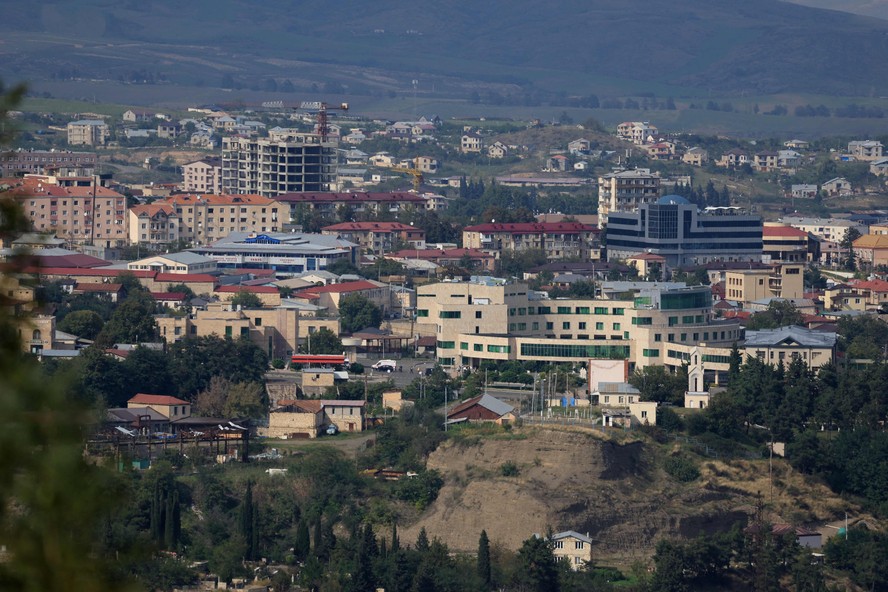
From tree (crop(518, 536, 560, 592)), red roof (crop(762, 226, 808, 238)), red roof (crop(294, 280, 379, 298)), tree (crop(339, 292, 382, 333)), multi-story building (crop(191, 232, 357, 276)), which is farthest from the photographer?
red roof (crop(762, 226, 808, 238))

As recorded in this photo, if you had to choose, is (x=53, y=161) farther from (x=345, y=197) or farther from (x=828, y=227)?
(x=828, y=227)

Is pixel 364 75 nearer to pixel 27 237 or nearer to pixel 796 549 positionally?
pixel 796 549

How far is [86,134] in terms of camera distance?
85.7 meters

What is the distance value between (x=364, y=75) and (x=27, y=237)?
15882 centimetres

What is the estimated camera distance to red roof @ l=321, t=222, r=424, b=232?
57.1 m

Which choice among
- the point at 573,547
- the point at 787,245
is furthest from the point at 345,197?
the point at 573,547

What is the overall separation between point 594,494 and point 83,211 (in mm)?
32533

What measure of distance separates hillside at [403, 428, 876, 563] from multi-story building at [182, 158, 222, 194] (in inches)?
1818

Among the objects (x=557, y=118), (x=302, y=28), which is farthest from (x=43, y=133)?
(x=302, y=28)

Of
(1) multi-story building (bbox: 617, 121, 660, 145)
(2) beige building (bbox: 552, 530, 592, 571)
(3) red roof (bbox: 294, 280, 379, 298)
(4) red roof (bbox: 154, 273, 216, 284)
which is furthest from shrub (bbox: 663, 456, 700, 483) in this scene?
(1) multi-story building (bbox: 617, 121, 660, 145)

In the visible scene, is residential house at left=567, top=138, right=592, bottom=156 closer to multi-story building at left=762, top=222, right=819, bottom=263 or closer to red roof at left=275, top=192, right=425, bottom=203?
red roof at left=275, top=192, right=425, bottom=203

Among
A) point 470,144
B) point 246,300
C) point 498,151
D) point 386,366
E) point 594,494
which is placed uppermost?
point 470,144

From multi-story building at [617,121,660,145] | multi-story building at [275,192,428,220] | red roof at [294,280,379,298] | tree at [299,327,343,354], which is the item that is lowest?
tree at [299,327,343,354]

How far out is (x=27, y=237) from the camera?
3.81 metres
